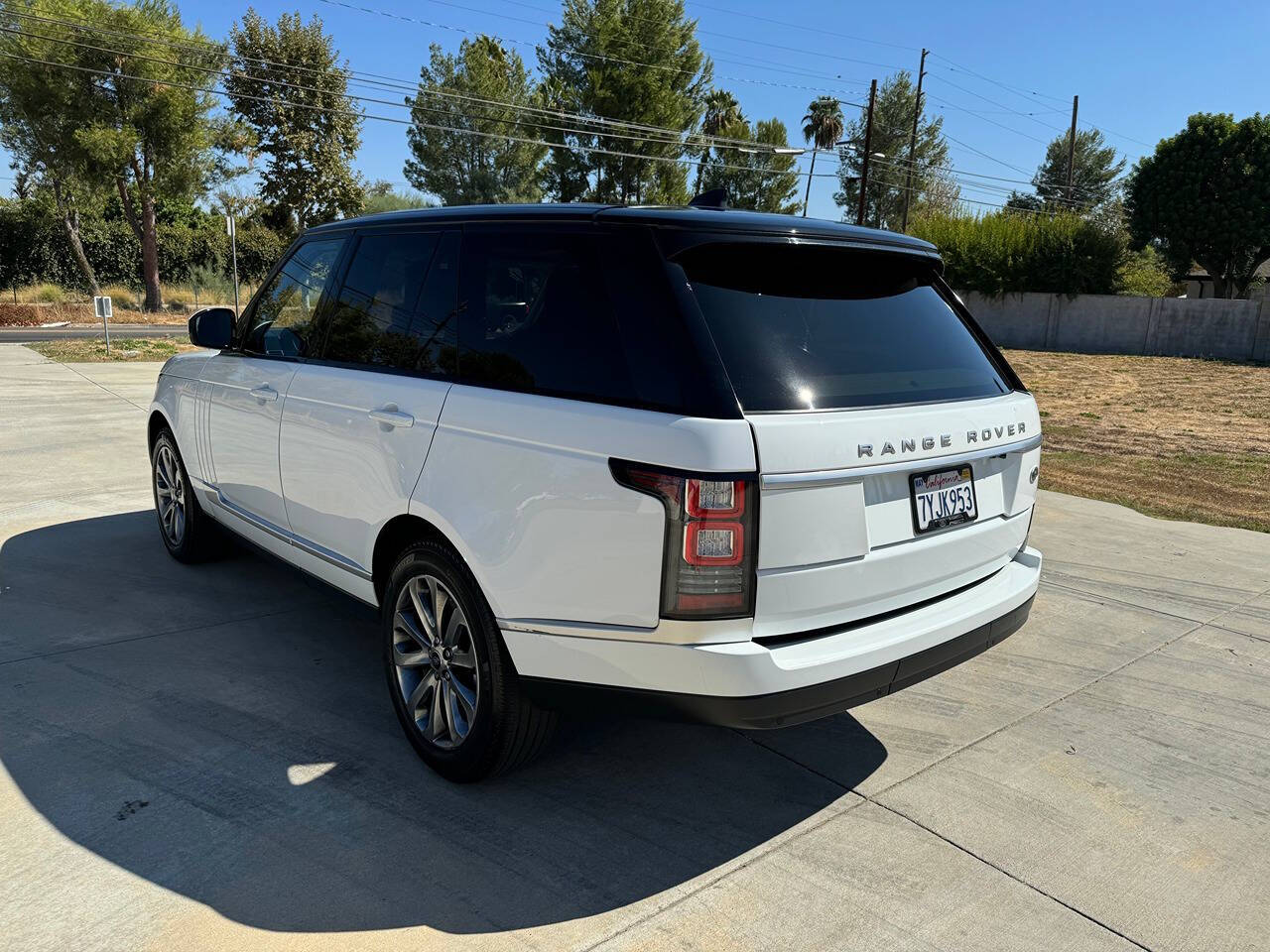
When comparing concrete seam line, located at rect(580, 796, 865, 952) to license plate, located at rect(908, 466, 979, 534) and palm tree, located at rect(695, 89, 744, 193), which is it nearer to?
license plate, located at rect(908, 466, 979, 534)

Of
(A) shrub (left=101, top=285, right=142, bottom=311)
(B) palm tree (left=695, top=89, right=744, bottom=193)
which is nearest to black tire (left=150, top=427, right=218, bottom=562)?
(A) shrub (left=101, top=285, right=142, bottom=311)

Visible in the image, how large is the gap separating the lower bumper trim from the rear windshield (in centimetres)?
78

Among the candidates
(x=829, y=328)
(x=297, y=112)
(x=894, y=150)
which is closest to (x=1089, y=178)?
(x=894, y=150)

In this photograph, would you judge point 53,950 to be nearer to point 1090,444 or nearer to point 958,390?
point 958,390

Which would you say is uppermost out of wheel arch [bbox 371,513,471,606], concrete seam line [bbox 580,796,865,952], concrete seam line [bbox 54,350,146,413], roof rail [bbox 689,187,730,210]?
roof rail [bbox 689,187,730,210]

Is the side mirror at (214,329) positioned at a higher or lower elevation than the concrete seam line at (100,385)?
higher

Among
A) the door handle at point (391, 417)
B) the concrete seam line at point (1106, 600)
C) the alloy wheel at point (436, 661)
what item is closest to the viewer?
the alloy wheel at point (436, 661)

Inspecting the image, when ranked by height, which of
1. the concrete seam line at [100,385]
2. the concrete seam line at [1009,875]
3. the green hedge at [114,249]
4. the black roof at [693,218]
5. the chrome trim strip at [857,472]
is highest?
the green hedge at [114,249]

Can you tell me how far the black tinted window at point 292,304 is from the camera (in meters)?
4.16

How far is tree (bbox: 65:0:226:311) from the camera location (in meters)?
31.4

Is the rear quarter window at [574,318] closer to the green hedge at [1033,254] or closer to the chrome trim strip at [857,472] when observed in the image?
the chrome trim strip at [857,472]

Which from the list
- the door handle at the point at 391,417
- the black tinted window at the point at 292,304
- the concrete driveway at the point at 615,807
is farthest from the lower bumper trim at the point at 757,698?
the black tinted window at the point at 292,304

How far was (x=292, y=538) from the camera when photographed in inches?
162

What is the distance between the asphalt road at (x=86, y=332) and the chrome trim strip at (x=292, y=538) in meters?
21.6
